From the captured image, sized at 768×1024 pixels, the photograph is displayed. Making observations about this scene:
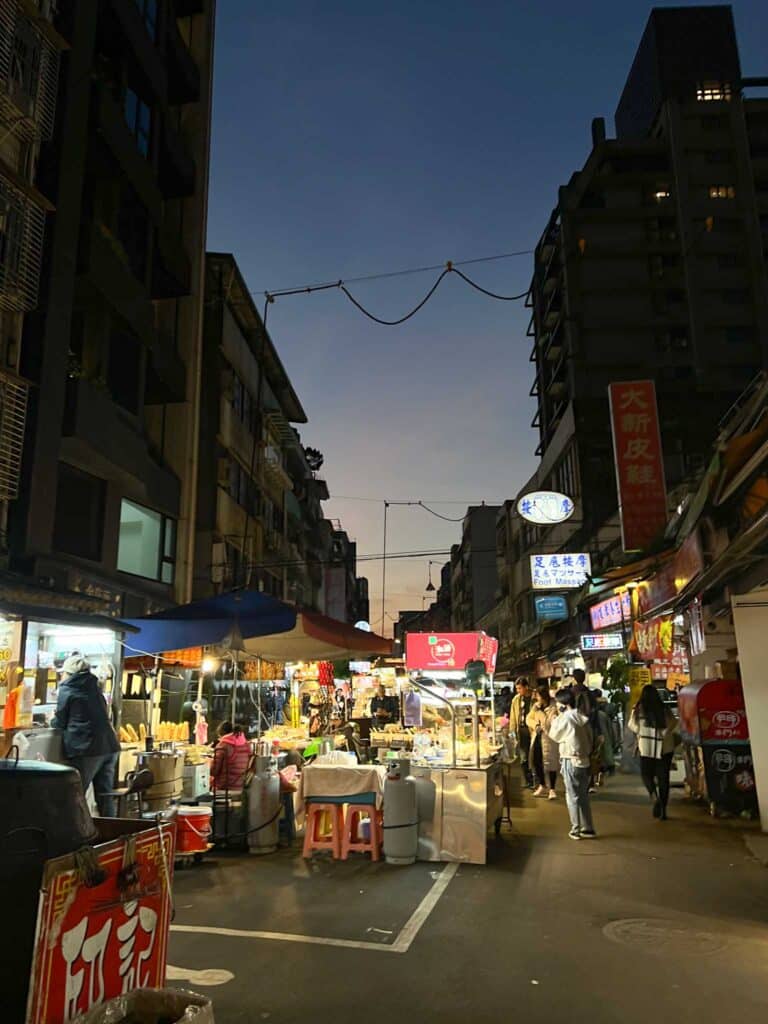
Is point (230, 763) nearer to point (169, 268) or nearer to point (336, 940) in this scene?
point (336, 940)

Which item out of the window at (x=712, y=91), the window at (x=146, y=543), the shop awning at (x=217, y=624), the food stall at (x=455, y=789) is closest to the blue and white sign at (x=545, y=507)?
the food stall at (x=455, y=789)

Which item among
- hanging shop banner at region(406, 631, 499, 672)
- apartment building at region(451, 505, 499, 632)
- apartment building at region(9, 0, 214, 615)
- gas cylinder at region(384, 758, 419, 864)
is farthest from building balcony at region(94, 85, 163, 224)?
apartment building at region(451, 505, 499, 632)

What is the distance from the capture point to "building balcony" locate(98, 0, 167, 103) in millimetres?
17078

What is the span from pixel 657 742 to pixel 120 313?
14579mm

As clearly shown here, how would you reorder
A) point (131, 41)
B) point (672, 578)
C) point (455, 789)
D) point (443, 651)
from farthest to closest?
1. point (131, 41)
2. point (443, 651)
3. point (672, 578)
4. point (455, 789)

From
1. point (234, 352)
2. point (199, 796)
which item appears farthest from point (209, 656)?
point (234, 352)

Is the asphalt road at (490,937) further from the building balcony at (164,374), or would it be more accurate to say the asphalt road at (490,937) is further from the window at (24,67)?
the building balcony at (164,374)

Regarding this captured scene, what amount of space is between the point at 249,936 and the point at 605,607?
15870 mm

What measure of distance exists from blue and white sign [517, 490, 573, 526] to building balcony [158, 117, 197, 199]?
1412cm

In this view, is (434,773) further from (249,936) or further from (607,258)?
(607,258)

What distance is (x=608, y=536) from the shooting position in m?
29.2

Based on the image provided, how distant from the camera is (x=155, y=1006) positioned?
288cm

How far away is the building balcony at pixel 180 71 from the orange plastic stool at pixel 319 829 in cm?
2198

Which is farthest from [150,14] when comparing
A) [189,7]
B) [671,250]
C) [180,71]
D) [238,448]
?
[671,250]
